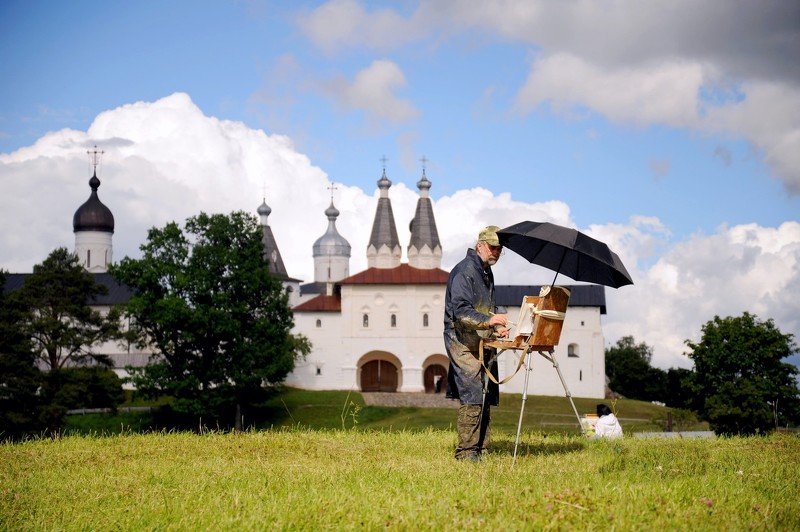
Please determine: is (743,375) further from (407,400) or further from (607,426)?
(407,400)

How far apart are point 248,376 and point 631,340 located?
241 ft

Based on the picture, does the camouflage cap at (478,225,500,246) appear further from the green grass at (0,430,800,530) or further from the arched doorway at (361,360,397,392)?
the arched doorway at (361,360,397,392)

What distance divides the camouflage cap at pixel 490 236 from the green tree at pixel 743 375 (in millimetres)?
24413

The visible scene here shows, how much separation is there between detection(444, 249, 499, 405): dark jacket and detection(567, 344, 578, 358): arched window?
207 feet

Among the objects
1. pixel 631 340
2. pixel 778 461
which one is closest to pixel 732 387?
pixel 778 461

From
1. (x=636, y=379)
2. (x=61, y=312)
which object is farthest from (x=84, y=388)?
(x=636, y=379)

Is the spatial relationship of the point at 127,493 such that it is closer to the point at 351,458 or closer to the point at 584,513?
the point at 351,458

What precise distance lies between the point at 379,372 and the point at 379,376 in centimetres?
30

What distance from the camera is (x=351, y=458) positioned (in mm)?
8047

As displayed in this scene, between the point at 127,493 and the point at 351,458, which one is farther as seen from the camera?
the point at 351,458

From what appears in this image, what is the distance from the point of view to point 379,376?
69688 mm

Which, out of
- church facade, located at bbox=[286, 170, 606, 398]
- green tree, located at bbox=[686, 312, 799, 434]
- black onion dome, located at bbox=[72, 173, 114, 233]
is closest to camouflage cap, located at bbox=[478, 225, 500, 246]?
green tree, located at bbox=[686, 312, 799, 434]

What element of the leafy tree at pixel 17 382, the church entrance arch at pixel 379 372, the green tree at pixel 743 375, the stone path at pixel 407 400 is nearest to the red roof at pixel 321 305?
the church entrance arch at pixel 379 372

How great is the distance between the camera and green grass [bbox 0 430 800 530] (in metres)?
5.30
